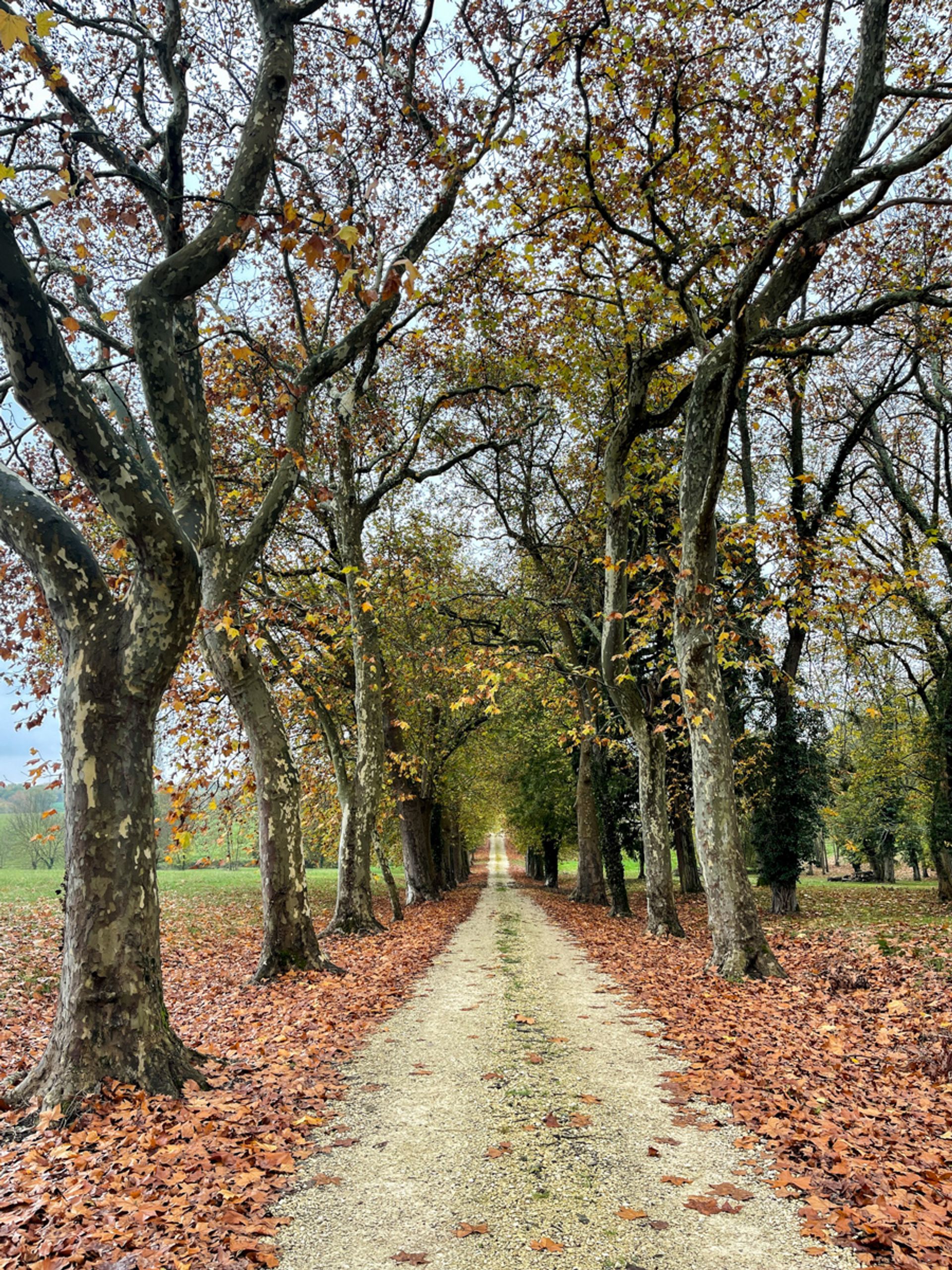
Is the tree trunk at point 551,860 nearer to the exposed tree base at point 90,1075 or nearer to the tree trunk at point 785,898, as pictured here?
the tree trunk at point 785,898

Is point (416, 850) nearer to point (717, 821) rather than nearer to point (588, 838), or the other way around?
point (588, 838)

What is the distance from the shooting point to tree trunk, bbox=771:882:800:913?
62.5ft

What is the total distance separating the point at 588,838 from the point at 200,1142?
2074 centimetres

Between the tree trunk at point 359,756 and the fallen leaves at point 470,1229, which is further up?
the tree trunk at point 359,756

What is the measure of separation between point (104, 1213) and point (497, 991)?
6.84 meters

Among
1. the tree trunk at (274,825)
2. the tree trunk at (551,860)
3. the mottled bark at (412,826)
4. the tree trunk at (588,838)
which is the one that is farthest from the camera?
the tree trunk at (551,860)

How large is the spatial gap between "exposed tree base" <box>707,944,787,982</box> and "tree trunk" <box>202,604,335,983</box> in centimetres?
591

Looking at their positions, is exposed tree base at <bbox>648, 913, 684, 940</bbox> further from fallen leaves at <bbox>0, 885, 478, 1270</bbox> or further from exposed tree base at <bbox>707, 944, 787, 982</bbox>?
fallen leaves at <bbox>0, 885, 478, 1270</bbox>

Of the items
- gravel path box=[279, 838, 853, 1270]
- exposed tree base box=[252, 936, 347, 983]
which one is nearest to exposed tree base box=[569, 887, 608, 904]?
exposed tree base box=[252, 936, 347, 983]

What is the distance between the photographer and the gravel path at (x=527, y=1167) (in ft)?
11.7

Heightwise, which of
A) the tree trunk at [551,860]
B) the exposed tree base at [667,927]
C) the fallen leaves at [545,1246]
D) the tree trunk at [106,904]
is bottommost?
the tree trunk at [551,860]

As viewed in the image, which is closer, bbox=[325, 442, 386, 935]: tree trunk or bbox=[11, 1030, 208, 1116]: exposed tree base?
bbox=[11, 1030, 208, 1116]: exposed tree base

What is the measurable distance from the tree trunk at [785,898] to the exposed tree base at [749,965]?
10353mm

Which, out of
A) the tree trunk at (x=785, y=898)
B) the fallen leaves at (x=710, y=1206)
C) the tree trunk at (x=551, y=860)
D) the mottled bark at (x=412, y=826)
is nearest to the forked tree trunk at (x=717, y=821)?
the fallen leaves at (x=710, y=1206)
